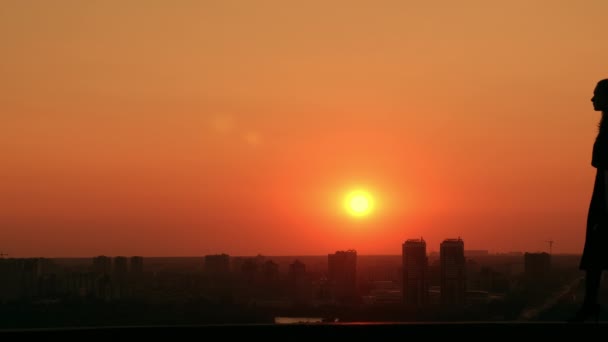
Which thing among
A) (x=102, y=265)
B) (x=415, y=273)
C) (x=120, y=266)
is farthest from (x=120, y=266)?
(x=415, y=273)

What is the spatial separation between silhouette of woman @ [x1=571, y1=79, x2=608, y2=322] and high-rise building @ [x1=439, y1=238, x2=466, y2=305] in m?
18.5

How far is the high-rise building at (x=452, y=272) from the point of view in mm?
29078

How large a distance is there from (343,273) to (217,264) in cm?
2093

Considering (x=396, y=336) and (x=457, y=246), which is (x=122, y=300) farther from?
(x=396, y=336)

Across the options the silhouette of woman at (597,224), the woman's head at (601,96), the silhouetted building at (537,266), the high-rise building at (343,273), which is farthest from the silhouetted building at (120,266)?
the woman's head at (601,96)

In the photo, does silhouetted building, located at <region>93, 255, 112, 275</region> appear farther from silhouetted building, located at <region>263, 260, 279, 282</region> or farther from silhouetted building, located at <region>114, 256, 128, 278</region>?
silhouetted building, located at <region>263, 260, 279, 282</region>

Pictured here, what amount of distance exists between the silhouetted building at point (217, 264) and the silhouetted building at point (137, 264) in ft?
14.8

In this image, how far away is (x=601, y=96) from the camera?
26.5 feet

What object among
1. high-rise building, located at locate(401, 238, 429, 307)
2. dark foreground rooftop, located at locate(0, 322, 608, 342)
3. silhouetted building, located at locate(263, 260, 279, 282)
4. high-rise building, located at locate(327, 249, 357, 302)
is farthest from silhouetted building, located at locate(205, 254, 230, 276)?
dark foreground rooftop, located at locate(0, 322, 608, 342)

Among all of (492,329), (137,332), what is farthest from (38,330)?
(492,329)

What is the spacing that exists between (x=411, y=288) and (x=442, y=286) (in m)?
1.15

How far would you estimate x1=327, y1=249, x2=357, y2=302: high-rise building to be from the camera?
37.0m

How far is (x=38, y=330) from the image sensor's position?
748 centimetres

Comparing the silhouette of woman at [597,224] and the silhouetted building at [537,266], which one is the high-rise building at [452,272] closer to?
the silhouetted building at [537,266]
